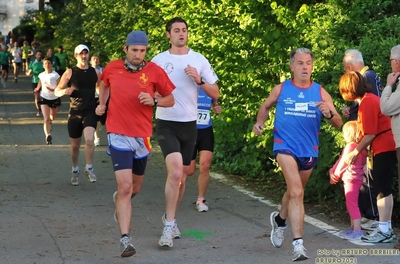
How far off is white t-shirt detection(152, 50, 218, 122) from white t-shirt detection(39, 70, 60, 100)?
9.34 metres

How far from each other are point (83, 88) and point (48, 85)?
5.44 meters

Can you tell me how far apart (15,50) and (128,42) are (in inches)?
1409

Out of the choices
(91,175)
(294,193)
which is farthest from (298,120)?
(91,175)

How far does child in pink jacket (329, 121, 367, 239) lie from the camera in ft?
29.7

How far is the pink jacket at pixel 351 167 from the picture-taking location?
9.15 metres

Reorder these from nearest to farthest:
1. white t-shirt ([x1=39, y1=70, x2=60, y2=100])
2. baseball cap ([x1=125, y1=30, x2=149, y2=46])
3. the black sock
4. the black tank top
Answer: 1. baseball cap ([x1=125, y1=30, x2=149, y2=46])
2. the black sock
3. the black tank top
4. white t-shirt ([x1=39, y1=70, x2=60, y2=100])

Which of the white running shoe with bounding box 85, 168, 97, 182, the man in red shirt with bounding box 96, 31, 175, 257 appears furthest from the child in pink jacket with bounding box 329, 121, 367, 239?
the white running shoe with bounding box 85, 168, 97, 182

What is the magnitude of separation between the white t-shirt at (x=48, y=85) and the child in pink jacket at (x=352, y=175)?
9884 mm

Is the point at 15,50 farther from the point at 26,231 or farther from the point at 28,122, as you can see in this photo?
the point at 26,231

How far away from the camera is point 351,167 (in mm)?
9148

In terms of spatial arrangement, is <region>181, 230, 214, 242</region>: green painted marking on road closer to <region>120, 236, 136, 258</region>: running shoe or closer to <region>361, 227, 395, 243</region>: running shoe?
<region>120, 236, 136, 258</region>: running shoe

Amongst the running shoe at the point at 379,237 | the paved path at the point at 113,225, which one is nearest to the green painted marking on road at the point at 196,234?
the paved path at the point at 113,225

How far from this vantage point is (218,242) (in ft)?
29.0

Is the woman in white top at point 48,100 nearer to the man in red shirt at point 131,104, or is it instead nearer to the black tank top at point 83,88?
the black tank top at point 83,88
